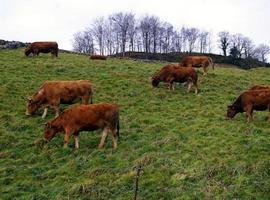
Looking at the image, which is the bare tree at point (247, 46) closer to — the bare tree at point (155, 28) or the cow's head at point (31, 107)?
the bare tree at point (155, 28)

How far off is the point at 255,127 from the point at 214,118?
9.61 feet

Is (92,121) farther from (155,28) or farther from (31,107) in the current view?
(155,28)

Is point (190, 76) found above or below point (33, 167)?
above

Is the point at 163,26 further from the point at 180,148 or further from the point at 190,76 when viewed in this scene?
the point at 180,148

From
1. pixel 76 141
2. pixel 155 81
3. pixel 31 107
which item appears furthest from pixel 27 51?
pixel 76 141

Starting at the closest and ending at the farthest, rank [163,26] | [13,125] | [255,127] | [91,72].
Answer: [255,127], [13,125], [91,72], [163,26]

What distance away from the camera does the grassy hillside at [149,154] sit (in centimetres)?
1312

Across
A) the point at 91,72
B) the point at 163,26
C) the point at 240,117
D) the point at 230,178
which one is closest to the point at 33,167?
the point at 230,178

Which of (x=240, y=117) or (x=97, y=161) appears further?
(x=240, y=117)

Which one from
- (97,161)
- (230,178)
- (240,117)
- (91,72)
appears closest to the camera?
(230,178)

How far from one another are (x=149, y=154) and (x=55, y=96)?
24.5 feet

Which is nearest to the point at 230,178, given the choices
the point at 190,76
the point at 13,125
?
the point at 13,125

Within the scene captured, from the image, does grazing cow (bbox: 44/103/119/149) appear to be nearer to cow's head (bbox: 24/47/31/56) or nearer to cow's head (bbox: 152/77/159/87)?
cow's head (bbox: 152/77/159/87)

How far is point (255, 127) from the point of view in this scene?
18875mm
